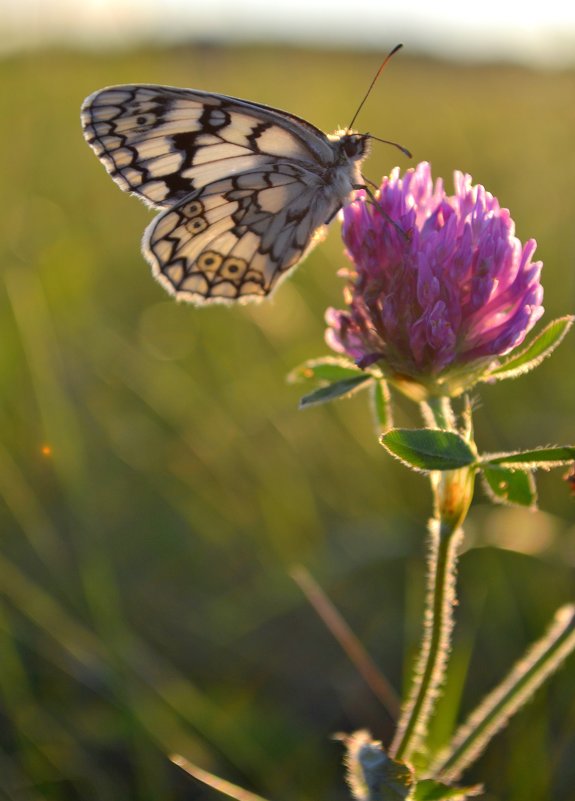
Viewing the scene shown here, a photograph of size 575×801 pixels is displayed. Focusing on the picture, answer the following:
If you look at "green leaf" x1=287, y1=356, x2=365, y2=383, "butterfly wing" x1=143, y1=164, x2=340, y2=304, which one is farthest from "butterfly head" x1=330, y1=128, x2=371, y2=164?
"green leaf" x1=287, y1=356, x2=365, y2=383

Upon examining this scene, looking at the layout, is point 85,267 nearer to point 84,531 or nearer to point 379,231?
point 84,531

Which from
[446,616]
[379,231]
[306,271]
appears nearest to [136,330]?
[306,271]

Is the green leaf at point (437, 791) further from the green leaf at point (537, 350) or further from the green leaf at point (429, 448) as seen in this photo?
the green leaf at point (537, 350)

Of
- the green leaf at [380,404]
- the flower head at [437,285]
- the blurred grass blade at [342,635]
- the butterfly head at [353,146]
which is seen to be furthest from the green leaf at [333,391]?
the butterfly head at [353,146]

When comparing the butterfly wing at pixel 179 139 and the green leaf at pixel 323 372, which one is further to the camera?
the butterfly wing at pixel 179 139

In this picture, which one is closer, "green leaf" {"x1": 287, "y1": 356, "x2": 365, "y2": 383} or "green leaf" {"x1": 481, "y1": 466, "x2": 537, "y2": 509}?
"green leaf" {"x1": 481, "y1": 466, "x2": 537, "y2": 509}

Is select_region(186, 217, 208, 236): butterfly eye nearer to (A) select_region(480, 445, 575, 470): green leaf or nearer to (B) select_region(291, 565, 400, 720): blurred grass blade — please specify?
(B) select_region(291, 565, 400, 720): blurred grass blade

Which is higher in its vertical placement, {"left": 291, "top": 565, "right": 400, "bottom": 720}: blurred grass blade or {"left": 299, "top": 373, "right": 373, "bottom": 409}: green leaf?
{"left": 299, "top": 373, "right": 373, "bottom": 409}: green leaf
